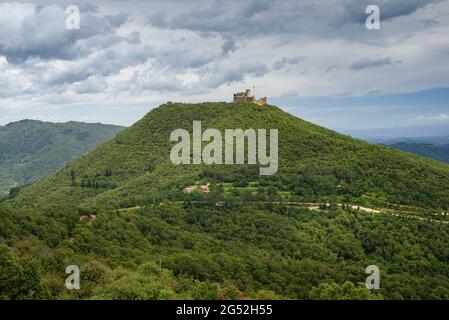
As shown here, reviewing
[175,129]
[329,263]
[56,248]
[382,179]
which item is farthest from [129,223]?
[175,129]

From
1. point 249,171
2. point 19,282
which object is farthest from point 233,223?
point 19,282

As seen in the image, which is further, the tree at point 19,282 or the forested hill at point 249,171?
the forested hill at point 249,171

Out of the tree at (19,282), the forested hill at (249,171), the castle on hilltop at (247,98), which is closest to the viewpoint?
the tree at (19,282)

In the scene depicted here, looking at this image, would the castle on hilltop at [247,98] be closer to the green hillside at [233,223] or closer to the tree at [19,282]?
the green hillside at [233,223]

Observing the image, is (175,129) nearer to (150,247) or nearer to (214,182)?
(214,182)

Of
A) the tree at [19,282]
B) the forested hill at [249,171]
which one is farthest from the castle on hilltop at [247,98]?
the tree at [19,282]

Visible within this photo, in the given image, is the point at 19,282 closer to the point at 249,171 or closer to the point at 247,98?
the point at 249,171

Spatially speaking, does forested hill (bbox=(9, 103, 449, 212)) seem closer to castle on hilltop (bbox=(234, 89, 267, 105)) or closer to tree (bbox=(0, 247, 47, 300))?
castle on hilltop (bbox=(234, 89, 267, 105))
